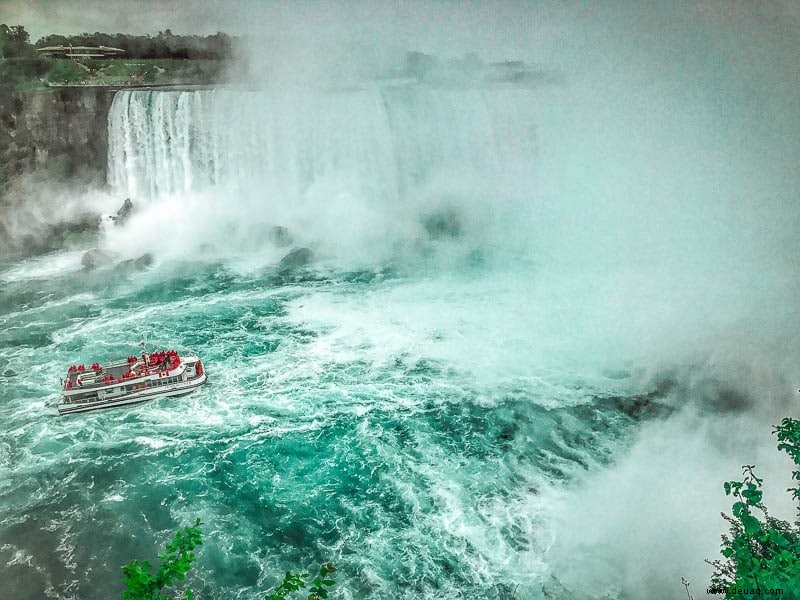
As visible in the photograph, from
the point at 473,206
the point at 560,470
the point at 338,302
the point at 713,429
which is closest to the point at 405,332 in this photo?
the point at 338,302

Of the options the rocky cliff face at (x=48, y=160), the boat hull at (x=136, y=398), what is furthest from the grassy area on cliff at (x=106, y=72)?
the boat hull at (x=136, y=398)

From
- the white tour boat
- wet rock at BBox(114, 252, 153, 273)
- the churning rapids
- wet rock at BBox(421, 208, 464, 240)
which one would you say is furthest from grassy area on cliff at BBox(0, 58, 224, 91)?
the white tour boat

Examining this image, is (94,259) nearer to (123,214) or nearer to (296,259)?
(123,214)

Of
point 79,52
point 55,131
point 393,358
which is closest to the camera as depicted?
point 393,358

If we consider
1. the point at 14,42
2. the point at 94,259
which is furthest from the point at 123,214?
the point at 14,42

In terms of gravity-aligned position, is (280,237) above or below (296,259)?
above

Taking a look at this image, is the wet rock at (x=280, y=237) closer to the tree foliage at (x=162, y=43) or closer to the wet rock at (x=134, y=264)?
the wet rock at (x=134, y=264)

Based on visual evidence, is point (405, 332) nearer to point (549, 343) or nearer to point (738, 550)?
point (549, 343)

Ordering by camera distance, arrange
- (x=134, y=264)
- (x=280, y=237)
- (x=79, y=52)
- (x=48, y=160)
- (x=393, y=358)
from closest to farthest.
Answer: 1. (x=393, y=358)
2. (x=134, y=264)
3. (x=280, y=237)
4. (x=48, y=160)
5. (x=79, y=52)
